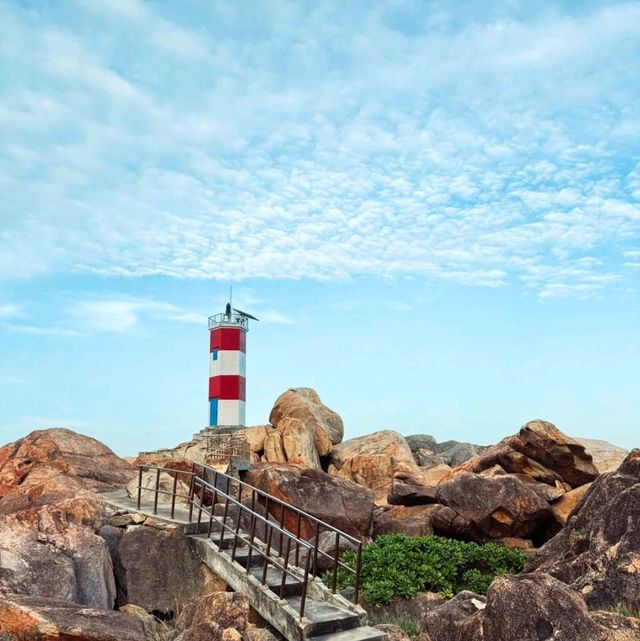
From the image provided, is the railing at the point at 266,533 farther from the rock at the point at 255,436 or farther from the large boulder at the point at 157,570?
the rock at the point at 255,436

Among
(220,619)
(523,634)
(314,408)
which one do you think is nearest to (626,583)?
(523,634)

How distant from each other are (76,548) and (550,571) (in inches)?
350

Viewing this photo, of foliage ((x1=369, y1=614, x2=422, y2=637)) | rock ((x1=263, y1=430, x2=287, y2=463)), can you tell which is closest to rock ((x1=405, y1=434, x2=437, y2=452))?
rock ((x1=263, y1=430, x2=287, y2=463))

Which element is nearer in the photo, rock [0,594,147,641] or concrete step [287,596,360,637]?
rock [0,594,147,641]

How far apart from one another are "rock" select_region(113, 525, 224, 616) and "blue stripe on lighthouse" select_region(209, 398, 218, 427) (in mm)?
23589

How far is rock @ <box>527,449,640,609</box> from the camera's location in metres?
11.4

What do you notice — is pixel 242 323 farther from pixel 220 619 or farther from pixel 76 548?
pixel 220 619

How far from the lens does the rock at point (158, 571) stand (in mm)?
14422

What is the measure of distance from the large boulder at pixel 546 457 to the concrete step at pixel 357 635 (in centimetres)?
1505

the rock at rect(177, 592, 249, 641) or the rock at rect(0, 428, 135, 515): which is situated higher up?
the rock at rect(0, 428, 135, 515)

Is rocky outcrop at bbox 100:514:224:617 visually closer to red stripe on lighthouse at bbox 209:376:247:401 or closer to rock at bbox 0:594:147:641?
rock at bbox 0:594:147:641

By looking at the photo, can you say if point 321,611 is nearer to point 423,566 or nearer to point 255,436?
point 423,566

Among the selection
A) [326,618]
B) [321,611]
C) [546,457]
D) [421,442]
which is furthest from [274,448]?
[326,618]

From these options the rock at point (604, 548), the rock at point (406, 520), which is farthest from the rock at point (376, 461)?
the rock at point (604, 548)
